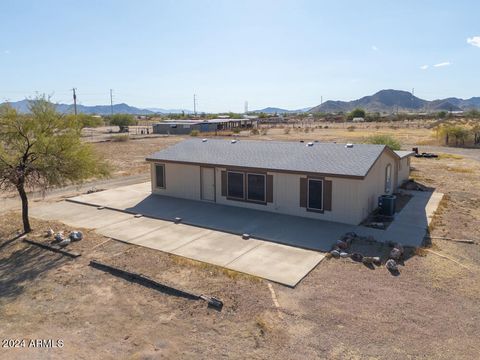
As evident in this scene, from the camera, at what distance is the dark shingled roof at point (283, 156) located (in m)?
17.2

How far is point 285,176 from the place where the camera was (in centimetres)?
1797

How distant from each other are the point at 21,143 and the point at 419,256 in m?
15.2

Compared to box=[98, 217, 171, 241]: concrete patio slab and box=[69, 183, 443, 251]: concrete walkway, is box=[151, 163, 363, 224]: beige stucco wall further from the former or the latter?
box=[98, 217, 171, 241]: concrete patio slab

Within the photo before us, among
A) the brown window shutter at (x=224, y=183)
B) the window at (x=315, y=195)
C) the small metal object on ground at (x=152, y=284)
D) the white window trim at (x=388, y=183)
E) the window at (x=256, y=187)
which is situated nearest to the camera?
the small metal object on ground at (x=152, y=284)

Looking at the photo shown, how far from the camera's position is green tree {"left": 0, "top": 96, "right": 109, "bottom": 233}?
49.3 ft

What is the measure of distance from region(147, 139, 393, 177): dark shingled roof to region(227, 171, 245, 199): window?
0.62 meters

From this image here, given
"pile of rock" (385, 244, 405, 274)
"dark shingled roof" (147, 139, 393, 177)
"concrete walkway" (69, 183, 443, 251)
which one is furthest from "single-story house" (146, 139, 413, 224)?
"pile of rock" (385, 244, 405, 274)

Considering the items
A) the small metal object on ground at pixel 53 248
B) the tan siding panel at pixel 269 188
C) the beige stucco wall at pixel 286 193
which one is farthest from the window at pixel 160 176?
the small metal object on ground at pixel 53 248

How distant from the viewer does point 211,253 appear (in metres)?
13.7

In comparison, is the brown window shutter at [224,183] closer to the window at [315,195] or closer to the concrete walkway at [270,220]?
the concrete walkway at [270,220]

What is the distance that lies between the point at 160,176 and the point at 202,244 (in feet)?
29.8

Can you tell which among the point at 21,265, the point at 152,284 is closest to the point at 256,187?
the point at 152,284

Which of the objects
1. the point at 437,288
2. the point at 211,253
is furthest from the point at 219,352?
the point at 437,288

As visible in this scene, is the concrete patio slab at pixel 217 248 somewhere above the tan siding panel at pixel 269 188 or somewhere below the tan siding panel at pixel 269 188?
below
